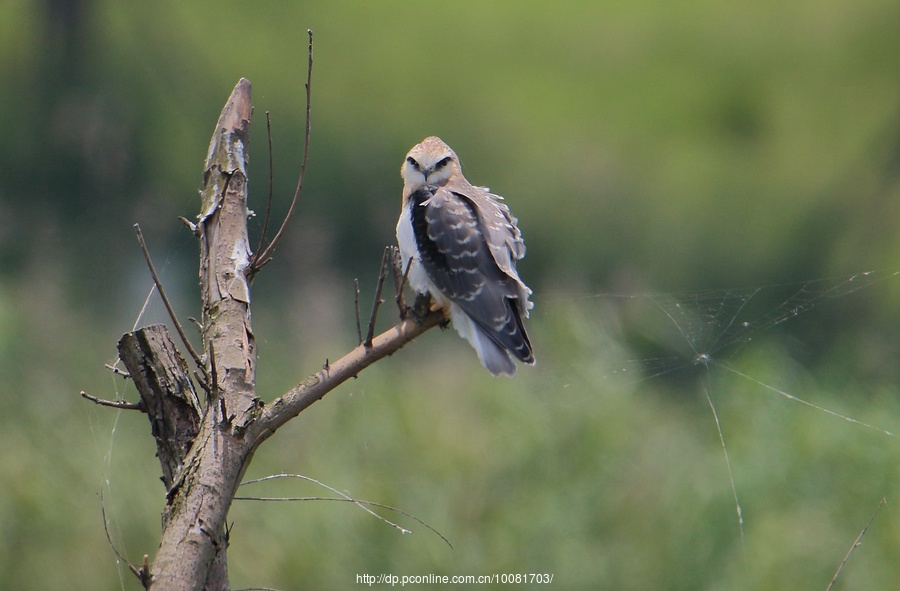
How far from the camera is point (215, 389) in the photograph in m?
0.97

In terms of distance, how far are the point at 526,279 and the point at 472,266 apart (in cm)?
286

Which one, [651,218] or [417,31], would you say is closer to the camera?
[651,218]

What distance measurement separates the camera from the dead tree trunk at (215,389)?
35.7 inches

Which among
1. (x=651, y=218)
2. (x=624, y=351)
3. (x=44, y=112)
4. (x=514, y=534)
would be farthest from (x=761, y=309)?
(x=44, y=112)

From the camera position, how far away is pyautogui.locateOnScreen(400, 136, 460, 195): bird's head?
2.00 m

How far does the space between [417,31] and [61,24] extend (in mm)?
2287

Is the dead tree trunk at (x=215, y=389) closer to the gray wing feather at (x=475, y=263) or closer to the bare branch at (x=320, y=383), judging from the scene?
the bare branch at (x=320, y=383)

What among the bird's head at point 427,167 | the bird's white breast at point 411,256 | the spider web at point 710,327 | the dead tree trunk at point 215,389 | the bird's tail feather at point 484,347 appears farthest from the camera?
the spider web at point 710,327

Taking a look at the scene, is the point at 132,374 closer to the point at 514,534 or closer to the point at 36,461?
the point at 514,534

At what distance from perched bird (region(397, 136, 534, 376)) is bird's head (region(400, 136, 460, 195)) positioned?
0.09 m

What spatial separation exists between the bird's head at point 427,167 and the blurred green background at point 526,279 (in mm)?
662

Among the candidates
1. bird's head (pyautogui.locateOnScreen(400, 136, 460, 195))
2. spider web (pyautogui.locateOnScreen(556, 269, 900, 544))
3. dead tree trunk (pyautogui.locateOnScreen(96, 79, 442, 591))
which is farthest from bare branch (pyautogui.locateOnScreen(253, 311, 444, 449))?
spider web (pyautogui.locateOnScreen(556, 269, 900, 544))

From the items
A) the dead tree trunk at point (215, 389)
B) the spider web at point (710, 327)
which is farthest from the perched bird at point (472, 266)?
the spider web at point (710, 327)

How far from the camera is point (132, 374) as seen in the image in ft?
3.39
